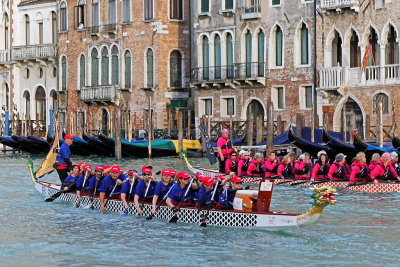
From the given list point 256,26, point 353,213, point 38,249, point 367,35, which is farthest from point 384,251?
point 256,26

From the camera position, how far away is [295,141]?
2058cm

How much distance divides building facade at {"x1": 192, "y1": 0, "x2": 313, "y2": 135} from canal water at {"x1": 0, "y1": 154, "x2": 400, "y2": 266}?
40.6ft

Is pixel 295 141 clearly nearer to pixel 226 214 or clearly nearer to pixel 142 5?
pixel 226 214

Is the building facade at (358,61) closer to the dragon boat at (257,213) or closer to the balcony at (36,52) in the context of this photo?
the dragon boat at (257,213)

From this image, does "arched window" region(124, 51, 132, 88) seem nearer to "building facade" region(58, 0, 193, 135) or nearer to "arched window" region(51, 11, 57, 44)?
"building facade" region(58, 0, 193, 135)

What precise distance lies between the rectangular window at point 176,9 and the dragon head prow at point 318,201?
21322 mm

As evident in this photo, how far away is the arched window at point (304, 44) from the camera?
91.2ft

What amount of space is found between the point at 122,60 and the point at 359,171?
1822 centimetres

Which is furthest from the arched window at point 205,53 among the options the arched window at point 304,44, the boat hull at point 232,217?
the boat hull at point 232,217

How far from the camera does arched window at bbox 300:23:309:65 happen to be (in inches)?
1095

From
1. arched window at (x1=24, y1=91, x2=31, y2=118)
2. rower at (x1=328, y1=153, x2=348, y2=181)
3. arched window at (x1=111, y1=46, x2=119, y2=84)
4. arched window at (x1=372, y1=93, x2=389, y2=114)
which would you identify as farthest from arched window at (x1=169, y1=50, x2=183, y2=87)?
rower at (x1=328, y1=153, x2=348, y2=181)

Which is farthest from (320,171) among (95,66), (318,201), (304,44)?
(95,66)

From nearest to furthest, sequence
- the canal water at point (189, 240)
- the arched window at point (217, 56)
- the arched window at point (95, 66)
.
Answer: the canal water at point (189, 240) < the arched window at point (217, 56) < the arched window at point (95, 66)

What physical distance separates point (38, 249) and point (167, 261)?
6.06 ft
